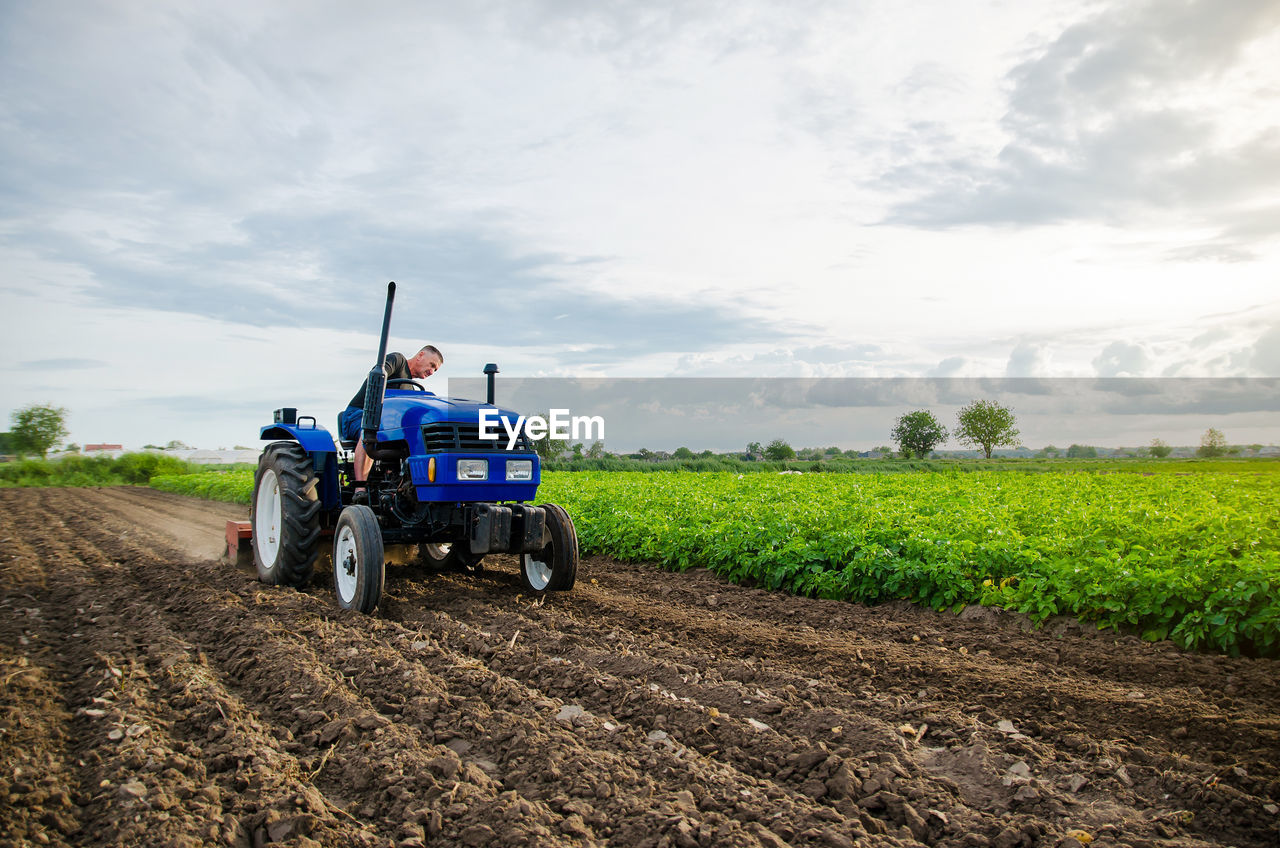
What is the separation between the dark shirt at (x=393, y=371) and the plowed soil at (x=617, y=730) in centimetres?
197

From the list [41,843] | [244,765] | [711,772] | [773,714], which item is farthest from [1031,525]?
[41,843]

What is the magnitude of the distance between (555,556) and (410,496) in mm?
1417

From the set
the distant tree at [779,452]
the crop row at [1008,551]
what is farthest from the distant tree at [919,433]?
the crop row at [1008,551]

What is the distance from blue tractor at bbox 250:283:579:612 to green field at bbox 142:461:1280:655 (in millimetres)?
2272

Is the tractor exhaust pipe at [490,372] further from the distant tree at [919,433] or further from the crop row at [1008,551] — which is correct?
the distant tree at [919,433]

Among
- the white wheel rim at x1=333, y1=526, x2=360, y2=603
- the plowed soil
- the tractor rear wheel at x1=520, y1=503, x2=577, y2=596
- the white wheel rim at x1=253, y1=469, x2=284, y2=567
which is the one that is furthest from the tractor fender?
the tractor rear wheel at x1=520, y1=503, x2=577, y2=596

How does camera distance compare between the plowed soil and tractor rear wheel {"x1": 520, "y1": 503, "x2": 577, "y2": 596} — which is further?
tractor rear wheel {"x1": 520, "y1": 503, "x2": 577, "y2": 596}

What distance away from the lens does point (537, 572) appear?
749 cm

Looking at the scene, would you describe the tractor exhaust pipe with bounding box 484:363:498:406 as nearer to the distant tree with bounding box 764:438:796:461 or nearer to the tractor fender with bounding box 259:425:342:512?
the tractor fender with bounding box 259:425:342:512

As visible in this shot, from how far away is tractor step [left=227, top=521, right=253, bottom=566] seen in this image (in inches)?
344

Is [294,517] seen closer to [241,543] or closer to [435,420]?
[435,420]

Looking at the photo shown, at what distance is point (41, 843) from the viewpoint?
9.91 ft

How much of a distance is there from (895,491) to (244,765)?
12237 millimetres

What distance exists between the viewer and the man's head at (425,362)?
296 inches
